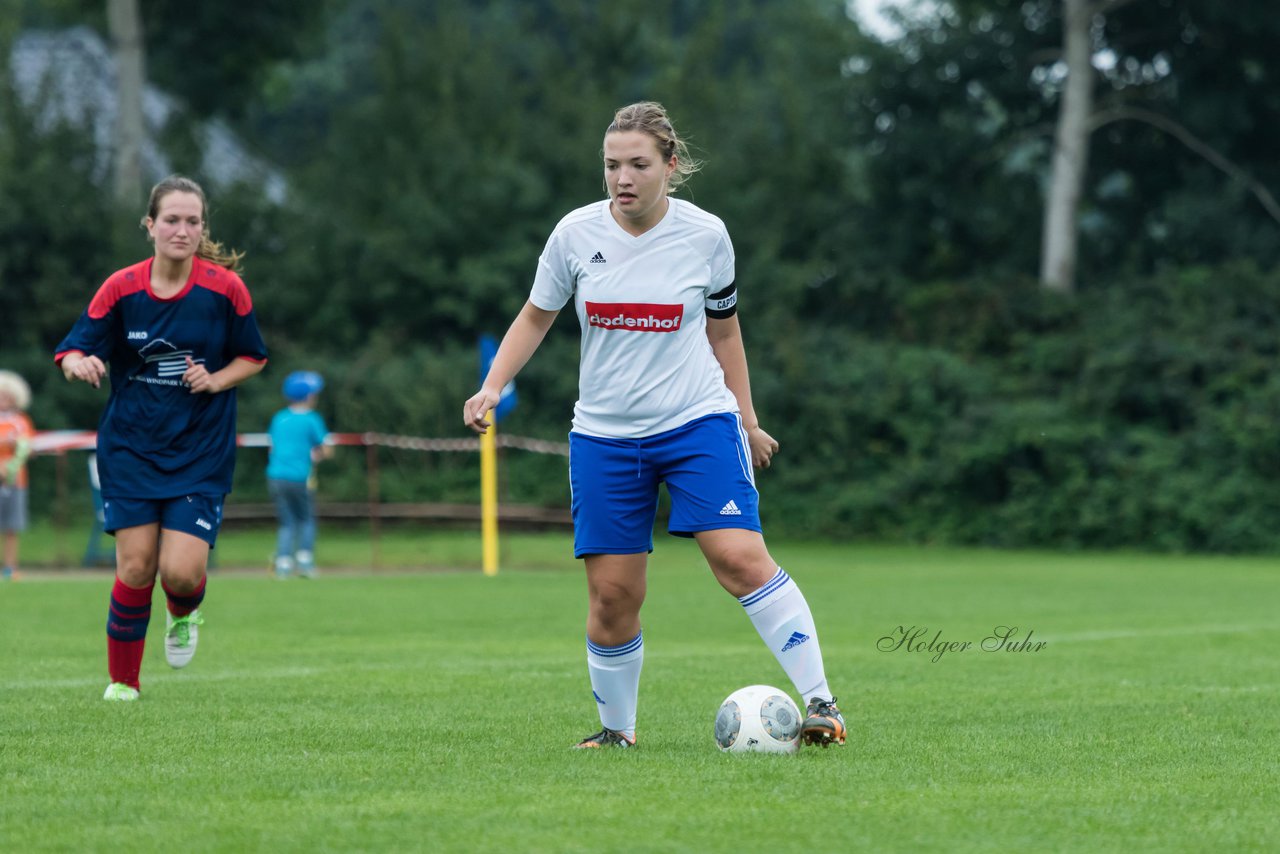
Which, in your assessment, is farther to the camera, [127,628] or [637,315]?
[127,628]

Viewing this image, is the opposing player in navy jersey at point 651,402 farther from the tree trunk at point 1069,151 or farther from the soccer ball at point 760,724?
the tree trunk at point 1069,151

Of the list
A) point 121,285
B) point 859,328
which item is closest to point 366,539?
point 859,328

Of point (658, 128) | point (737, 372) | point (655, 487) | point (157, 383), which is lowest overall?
point (655, 487)

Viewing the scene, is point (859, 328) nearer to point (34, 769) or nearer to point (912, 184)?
point (912, 184)

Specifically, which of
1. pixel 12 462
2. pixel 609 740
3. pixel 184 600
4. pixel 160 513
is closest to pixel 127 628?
pixel 184 600

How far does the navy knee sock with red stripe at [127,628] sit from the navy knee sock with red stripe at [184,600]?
0.29 ft

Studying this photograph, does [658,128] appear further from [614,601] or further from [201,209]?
Result: [201,209]

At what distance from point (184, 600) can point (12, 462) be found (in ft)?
32.7

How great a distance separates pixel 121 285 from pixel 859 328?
23.3 meters

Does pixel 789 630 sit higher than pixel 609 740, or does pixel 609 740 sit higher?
pixel 789 630

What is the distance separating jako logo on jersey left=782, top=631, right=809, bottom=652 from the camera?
5941mm

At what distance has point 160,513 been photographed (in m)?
7.37

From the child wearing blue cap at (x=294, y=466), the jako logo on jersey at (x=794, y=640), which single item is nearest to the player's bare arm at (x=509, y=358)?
the jako logo on jersey at (x=794, y=640)

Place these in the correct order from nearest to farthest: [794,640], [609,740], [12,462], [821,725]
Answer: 1. [821,725]
2. [794,640]
3. [609,740]
4. [12,462]
